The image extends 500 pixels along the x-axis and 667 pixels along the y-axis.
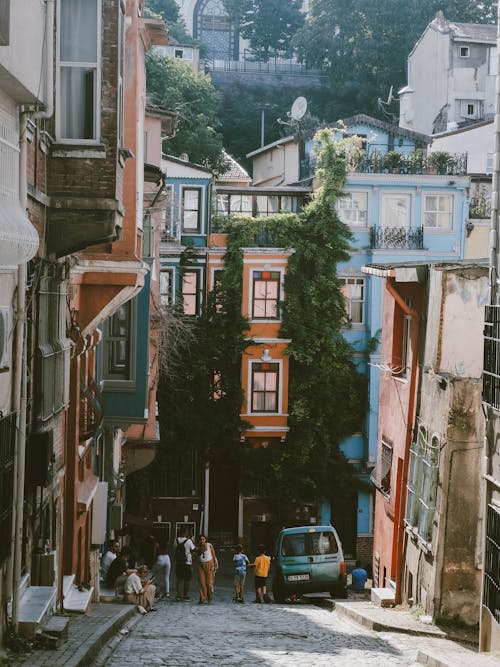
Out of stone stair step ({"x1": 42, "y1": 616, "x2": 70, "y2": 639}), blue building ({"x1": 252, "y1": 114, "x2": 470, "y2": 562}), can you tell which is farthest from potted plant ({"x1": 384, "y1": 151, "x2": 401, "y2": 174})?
stone stair step ({"x1": 42, "y1": 616, "x2": 70, "y2": 639})

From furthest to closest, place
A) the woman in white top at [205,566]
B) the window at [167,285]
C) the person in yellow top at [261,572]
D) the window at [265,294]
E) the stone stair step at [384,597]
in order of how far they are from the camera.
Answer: the window at [265,294] → the window at [167,285] → the person in yellow top at [261,572] → the woman in white top at [205,566] → the stone stair step at [384,597]

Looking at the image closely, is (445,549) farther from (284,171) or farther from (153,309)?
(284,171)

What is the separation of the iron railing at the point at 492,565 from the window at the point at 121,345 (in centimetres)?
1042

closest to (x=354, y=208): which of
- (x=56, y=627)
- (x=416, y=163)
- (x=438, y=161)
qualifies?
(x=416, y=163)

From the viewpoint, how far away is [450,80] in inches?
2405

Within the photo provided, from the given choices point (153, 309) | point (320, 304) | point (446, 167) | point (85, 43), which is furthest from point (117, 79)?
point (446, 167)

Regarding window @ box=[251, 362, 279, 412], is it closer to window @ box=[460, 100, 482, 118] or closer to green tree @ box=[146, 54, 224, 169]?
green tree @ box=[146, 54, 224, 169]

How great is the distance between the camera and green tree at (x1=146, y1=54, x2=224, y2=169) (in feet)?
176

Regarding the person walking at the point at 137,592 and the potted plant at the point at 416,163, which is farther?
the potted plant at the point at 416,163

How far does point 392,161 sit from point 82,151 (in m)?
29.3

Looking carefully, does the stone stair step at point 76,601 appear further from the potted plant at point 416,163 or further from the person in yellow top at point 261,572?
the potted plant at point 416,163

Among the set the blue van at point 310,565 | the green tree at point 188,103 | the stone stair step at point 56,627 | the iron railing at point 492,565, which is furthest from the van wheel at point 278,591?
the green tree at point 188,103

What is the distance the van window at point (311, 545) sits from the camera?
2686cm

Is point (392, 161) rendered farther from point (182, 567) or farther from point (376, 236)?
point (182, 567)
